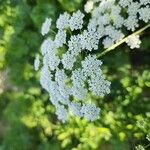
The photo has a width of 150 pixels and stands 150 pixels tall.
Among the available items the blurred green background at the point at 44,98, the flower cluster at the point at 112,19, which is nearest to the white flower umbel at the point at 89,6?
the flower cluster at the point at 112,19

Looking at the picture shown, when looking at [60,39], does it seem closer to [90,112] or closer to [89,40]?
[89,40]

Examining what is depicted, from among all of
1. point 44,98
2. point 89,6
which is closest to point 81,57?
point 89,6

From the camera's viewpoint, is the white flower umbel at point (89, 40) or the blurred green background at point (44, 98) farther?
the blurred green background at point (44, 98)

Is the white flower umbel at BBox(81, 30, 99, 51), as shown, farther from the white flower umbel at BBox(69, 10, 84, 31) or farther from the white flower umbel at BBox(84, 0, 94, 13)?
the white flower umbel at BBox(84, 0, 94, 13)

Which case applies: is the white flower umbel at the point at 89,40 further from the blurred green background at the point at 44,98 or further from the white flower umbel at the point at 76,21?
the blurred green background at the point at 44,98

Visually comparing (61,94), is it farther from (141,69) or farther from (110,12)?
(141,69)

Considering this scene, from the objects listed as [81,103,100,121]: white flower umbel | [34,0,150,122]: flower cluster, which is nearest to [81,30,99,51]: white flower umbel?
[34,0,150,122]: flower cluster

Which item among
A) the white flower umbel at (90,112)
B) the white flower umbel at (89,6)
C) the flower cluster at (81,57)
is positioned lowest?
the white flower umbel at (90,112)

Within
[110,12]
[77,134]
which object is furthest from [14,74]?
[110,12]
